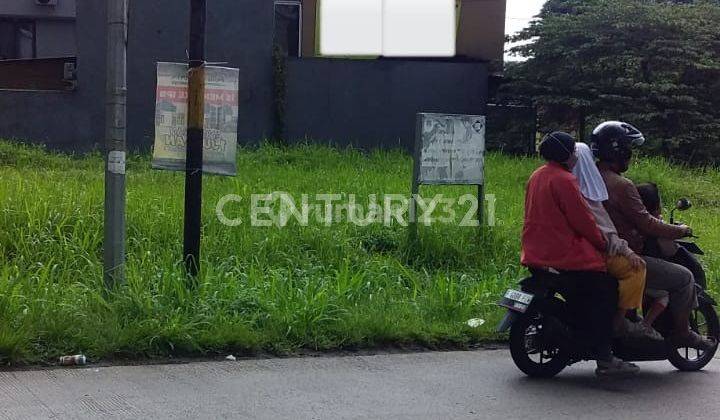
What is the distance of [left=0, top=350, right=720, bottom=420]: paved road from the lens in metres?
4.98

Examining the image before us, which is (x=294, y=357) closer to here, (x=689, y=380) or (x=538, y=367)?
(x=538, y=367)

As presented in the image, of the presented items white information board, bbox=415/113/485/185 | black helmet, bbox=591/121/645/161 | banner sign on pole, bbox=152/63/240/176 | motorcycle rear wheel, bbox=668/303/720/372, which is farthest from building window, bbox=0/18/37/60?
motorcycle rear wheel, bbox=668/303/720/372

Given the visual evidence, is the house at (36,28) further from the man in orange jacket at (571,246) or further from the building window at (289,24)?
the man in orange jacket at (571,246)

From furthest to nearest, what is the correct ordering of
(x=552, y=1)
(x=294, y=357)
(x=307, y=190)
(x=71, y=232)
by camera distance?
(x=552, y=1), (x=307, y=190), (x=71, y=232), (x=294, y=357)

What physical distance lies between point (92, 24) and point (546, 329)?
1389 cm

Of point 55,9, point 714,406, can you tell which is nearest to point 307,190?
point 714,406

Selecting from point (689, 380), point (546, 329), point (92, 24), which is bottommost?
point (689, 380)

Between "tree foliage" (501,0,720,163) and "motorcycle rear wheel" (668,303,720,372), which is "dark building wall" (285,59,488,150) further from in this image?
"motorcycle rear wheel" (668,303,720,372)

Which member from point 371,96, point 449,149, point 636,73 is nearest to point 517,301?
point 449,149

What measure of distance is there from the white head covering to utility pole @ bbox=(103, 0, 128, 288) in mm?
3552

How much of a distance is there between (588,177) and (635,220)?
0.48 metres

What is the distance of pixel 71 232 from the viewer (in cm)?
830

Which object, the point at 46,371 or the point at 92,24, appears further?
the point at 92,24

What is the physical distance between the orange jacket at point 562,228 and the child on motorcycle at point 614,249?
→ 0.08 metres
